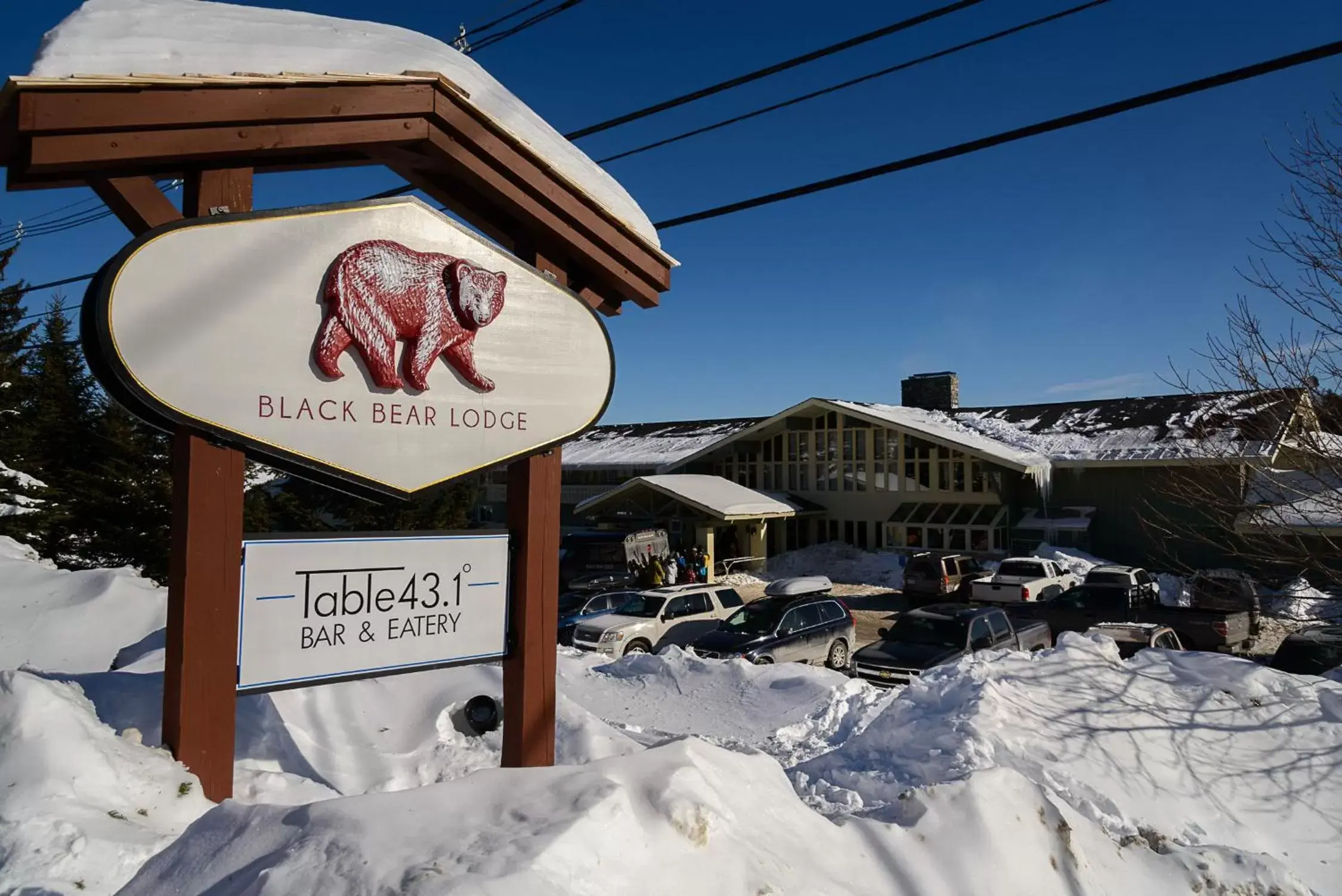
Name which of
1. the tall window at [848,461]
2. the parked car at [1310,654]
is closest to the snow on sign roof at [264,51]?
the parked car at [1310,654]

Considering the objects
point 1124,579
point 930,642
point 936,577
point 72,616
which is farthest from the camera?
point 936,577

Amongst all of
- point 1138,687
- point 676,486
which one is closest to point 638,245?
point 1138,687

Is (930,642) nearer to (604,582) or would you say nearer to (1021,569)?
(1021,569)

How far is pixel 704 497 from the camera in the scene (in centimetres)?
3033

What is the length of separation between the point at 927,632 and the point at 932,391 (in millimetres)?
31677

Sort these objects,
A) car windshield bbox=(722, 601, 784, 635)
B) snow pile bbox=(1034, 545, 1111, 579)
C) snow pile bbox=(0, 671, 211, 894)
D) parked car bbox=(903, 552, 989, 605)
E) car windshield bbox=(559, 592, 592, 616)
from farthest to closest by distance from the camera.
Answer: snow pile bbox=(1034, 545, 1111, 579) → parked car bbox=(903, 552, 989, 605) → car windshield bbox=(559, 592, 592, 616) → car windshield bbox=(722, 601, 784, 635) → snow pile bbox=(0, 671, 211, 894)

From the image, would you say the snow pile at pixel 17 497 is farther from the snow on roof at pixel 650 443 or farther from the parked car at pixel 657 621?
the snow on roof at pixel 650 443

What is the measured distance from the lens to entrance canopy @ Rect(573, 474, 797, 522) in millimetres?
29797

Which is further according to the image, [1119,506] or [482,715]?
[1119,506]

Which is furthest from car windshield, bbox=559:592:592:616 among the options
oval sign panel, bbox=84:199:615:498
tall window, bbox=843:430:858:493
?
oval sign panel, bbox=84:199:615:498

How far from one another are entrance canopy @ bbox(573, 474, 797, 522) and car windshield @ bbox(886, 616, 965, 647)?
15.8 m

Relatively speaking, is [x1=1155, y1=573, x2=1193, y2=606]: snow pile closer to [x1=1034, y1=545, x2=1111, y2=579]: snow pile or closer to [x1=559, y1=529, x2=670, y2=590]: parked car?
[x1=1034, y1=545, x2=1111, y2=579]: snow pile

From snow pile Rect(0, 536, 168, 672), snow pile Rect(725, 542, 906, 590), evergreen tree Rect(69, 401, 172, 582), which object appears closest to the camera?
snow pile Rect(0, 536, 168, 672)

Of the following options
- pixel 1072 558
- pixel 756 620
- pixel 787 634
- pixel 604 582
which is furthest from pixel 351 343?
pixel 1072 558
